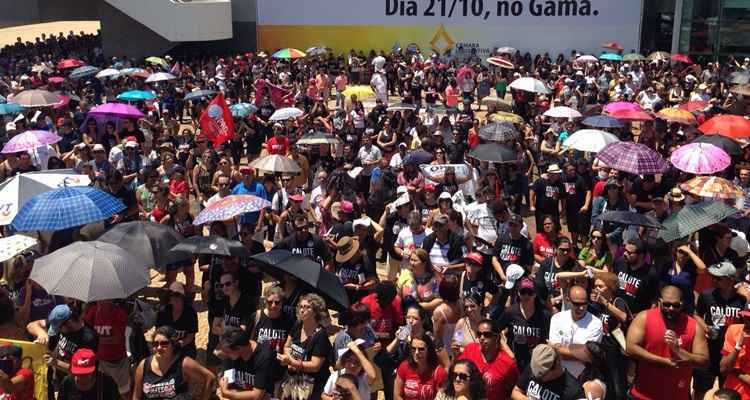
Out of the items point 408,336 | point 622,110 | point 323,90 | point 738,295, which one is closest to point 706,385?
point 738,295

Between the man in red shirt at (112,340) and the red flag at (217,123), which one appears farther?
the red flag at (217,123)

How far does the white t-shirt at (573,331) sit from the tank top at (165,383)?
2661mm

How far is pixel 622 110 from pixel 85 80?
53.4 ft

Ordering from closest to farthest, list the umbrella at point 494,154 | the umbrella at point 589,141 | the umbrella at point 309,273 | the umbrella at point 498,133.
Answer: the umbrella at point 309,273 < the umbrella at point 494,154 < the umbrella at point 589,141 < the umbrella at point 498,133

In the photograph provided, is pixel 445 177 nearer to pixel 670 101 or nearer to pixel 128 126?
pixel 128 126

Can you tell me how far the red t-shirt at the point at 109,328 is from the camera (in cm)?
607

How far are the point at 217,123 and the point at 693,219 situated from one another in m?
7.95

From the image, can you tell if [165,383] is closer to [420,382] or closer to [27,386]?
[27,386]

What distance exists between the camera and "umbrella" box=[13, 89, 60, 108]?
1459 cm

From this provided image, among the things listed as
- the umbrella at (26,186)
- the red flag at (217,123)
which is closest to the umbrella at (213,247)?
the umbrella at (26,186)

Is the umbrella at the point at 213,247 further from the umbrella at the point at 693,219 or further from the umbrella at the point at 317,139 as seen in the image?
the umbrella at the point at 317,139

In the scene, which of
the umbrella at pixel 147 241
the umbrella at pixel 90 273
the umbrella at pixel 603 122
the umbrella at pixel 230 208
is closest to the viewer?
the umbrella at pixel 90 273

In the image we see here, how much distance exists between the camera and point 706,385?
6.06m

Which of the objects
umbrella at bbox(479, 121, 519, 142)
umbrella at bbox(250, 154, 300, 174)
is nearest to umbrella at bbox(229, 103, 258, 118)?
umbrella at bbox(250, 154, 300, 174)
